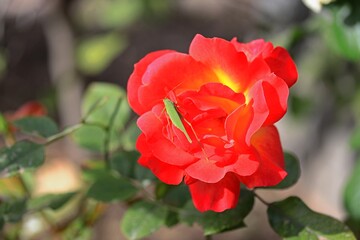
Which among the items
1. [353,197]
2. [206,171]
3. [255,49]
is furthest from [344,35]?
[206,171]

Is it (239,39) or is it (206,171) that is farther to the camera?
(239,39)

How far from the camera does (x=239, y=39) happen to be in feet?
6.07

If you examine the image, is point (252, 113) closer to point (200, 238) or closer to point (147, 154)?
point (147, 154)

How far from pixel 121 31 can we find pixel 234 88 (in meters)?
2.65

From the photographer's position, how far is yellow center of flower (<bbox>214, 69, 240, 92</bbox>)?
24.0 inches

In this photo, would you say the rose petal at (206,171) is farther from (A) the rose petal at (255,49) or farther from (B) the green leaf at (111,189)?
(B) the green leaf at (111,189)

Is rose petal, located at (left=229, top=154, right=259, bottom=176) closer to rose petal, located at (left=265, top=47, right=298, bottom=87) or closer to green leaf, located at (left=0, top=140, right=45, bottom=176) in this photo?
rose petal, located at (left=265, top=47, right=298, bottom=87)

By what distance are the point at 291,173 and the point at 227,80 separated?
200 millimetres

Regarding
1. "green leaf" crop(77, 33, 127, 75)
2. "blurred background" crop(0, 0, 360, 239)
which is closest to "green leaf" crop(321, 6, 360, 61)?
"blurred background" crop(0, 0, 360, 239)

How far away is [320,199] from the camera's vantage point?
2438 mm

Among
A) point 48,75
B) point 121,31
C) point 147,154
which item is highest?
point 147,154

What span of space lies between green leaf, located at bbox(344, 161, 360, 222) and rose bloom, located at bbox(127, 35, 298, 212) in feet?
1.26

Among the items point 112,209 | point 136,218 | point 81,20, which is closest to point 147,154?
point 136,218

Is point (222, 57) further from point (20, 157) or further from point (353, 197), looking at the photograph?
point (353, 197)
